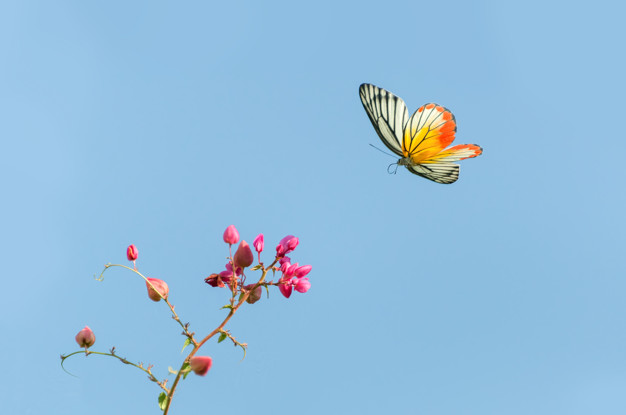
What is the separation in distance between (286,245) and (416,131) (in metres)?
3.94

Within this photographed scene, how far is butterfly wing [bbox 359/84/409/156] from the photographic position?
7.50 meters

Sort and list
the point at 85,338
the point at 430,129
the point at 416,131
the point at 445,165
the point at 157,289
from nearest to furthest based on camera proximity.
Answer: the point at 85,338 < the point at 157,289 < the point at 430,129 < the point at 416,131 < the point at 445,165

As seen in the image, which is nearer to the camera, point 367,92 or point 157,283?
point 157,283

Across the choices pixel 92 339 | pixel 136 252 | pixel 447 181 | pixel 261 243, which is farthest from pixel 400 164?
pixel 92 339

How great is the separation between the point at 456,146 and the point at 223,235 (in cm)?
409

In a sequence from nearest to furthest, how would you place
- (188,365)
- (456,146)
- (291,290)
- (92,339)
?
(188,365) < (92,339) < (291,290) < (456,146)

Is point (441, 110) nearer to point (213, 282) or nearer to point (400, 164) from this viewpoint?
point (400, 164)

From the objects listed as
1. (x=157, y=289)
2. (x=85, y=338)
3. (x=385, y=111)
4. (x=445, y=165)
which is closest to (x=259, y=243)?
(x=157, y=289)

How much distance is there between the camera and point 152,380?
3.32 meters

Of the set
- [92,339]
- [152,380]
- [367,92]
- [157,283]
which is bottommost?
[152,380]

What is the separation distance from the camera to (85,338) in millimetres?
3756

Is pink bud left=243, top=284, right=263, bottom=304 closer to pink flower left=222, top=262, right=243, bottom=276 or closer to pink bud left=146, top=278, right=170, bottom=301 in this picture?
pink flower left=222, top=262, right=243, bottom=276

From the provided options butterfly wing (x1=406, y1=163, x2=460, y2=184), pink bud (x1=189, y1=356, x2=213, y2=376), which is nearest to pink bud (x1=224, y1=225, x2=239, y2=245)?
pink bud (x1=189, y1=356, x2=213, y2=376)

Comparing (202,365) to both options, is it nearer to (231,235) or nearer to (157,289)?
(157,289)
